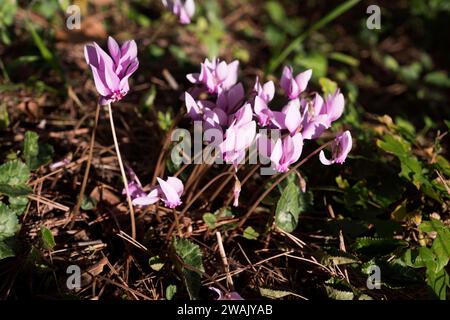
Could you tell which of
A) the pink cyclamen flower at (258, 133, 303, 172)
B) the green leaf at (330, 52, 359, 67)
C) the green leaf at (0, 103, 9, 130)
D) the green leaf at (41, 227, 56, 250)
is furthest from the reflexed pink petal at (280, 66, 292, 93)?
the green leaf at (330, 52, 359, 67)

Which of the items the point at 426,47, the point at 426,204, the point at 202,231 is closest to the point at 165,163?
the point at 202,231

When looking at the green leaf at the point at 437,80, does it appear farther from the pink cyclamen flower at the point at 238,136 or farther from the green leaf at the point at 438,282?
the pink cyclamen flower at the point at 238,136

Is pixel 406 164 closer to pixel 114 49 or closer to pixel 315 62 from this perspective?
pixel 114 49

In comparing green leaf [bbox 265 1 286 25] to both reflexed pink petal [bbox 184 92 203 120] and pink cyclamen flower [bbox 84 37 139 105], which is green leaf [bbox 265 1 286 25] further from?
pink cyclamen flower [bbox 84 37 139 105]

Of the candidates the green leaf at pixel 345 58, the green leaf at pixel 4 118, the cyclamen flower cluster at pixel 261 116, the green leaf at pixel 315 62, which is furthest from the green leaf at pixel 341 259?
the green leaf at pixel 345 58

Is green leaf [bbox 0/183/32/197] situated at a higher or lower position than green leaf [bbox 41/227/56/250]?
higher
